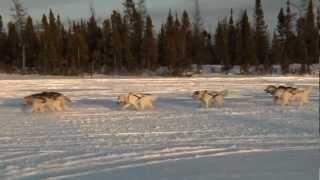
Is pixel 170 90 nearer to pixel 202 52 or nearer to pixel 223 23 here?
pixel 202 52

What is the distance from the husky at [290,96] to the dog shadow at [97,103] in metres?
6.48

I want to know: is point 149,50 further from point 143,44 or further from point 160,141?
point 160,141

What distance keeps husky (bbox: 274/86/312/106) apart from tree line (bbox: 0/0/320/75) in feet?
138

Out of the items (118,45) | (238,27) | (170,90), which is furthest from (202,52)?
(170,90)

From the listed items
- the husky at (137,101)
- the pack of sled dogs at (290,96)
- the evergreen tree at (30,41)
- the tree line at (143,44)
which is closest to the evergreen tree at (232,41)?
the tree line at (143,44)

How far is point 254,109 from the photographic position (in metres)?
24.1

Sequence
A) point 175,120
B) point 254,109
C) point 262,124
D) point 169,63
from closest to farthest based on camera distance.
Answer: point 262,124 < point 175,120 < point 254,109 < point 169,63

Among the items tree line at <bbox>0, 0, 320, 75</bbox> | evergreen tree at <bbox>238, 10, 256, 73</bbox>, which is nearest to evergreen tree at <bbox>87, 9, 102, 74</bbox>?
tree line at <bbox>0, 0, 320, 75</bbox>

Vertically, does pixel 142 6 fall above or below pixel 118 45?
above

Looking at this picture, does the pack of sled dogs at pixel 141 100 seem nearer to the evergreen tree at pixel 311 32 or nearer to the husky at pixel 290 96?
the husky at pixel 290 96

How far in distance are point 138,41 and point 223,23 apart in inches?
524

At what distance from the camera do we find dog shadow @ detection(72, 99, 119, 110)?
26.1m

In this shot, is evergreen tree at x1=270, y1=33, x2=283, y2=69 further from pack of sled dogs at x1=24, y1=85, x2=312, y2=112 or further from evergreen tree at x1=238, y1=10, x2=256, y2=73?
pack of sled dogs at x1=24, y1=85, x2=312, y2=112

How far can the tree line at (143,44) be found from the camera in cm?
7244
